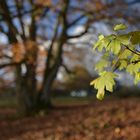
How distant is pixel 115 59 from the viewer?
339 cm

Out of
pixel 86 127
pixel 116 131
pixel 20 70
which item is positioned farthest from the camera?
pixel 20 70

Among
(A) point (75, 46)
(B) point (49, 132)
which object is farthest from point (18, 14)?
(B) point (49, 132)

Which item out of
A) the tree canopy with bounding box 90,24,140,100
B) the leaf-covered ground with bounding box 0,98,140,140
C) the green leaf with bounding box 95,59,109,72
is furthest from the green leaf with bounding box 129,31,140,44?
the leaf-covered ground with bounding box 0,98,140,140

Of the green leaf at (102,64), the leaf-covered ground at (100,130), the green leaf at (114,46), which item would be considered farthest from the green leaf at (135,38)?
the leaf-covered ground at (100,130)

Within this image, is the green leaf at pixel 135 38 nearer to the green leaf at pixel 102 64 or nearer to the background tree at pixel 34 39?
the green leaf at pixel 102 64

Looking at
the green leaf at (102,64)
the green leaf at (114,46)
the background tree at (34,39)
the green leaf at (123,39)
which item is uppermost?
the green leaf at (123,39)

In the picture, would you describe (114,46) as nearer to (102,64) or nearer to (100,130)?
(102,64)

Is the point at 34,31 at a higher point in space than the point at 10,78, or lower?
higher

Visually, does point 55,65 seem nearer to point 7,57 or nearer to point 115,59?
point 7,57

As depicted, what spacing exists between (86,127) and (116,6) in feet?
30.6

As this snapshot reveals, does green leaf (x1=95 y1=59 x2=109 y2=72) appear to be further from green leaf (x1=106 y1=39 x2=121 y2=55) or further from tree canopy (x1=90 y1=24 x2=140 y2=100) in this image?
green leaf (x1=106 y1=39 x2=121 y2=55)

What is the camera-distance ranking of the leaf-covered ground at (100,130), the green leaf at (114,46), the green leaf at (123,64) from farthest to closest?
the leaf-covered ground at (100,130), the green leaf at (123,64), the green leaf at (114,46)

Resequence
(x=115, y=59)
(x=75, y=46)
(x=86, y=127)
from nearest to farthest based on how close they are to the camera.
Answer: (x=115, y=59) → (x=86, y=127) → (x=75, y=46)

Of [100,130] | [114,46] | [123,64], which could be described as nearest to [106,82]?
[114,46]
